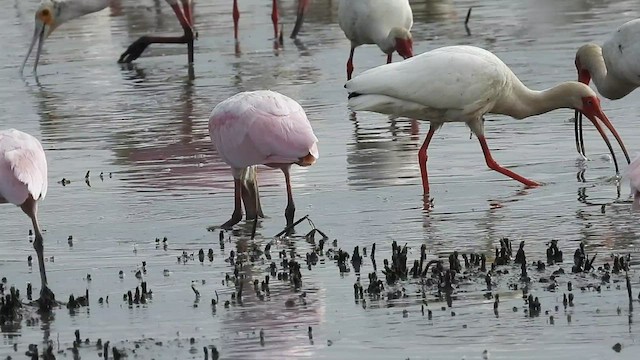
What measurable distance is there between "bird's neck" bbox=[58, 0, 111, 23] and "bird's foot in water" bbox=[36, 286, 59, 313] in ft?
47.7

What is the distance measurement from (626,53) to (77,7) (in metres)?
11.0

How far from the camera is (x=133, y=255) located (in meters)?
9.36

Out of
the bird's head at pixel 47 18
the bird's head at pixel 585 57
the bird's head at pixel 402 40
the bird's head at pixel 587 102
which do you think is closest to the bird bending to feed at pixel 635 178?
the bird's head at pixel 587 102

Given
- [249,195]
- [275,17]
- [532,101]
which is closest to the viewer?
[249,195]

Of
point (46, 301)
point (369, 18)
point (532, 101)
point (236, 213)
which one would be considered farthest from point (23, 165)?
point (369, 18)

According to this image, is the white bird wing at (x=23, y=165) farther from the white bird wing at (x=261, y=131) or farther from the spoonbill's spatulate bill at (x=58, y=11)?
the spoonbill's spatulate bill at (x=58, y=11)

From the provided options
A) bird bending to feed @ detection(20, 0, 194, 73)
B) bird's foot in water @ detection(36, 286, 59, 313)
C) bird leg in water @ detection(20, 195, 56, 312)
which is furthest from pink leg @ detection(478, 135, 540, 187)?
bird bending to feed @ detection(20, 0, 194, 73)

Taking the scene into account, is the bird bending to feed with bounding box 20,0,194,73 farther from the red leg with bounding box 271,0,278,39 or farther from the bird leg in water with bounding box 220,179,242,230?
the bird leg in water with bounding box 220,179,242,230

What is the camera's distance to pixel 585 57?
44.3 ft

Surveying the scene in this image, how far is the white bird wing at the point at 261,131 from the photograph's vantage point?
965 centimetres

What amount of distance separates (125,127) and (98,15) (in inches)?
471

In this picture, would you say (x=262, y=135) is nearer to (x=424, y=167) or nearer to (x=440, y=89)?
(x=440, y=89)

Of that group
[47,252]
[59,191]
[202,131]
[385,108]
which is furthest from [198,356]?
[202,131]

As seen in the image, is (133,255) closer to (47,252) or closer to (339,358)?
(47,252)
